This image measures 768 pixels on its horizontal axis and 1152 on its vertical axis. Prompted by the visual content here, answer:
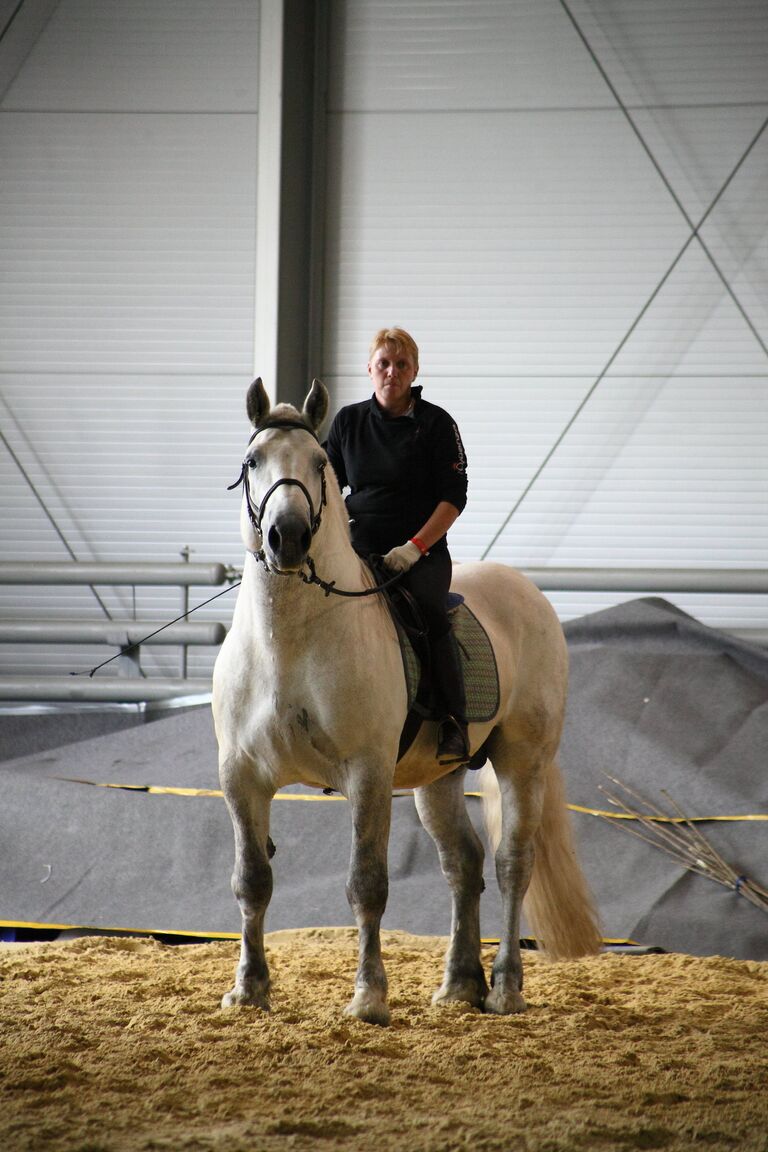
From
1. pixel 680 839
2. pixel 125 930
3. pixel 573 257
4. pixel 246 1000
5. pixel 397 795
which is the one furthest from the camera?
pixel 573 257

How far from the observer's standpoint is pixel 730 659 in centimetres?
763

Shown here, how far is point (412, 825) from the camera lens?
641 cm

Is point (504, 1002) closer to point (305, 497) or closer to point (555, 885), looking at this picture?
point (555, 885)

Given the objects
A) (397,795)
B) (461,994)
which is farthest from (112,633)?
(461,994)

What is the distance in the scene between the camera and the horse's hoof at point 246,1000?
3.87 metres

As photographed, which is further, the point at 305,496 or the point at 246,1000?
the point at 246,1000

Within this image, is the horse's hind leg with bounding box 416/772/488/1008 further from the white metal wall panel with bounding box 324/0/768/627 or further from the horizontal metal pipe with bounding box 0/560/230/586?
the white metal wall panel with bounding box 324/0/768/627

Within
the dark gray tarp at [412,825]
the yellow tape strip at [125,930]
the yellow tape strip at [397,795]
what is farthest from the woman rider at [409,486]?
the yellow tape strip at [397,795]

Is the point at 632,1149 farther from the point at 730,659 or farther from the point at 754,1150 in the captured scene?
the point at 730,659

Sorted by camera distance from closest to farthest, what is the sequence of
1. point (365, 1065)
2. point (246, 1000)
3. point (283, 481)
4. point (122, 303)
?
point (365, 1065), point (283, 481), point (246, 1000), point (122, 303)

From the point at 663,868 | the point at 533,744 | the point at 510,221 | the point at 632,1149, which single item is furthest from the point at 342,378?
the point at 632,1149

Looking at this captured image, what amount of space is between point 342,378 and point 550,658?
17.9 feet

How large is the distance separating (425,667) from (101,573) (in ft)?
18.0

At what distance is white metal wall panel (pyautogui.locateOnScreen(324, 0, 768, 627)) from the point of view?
31.0ft
